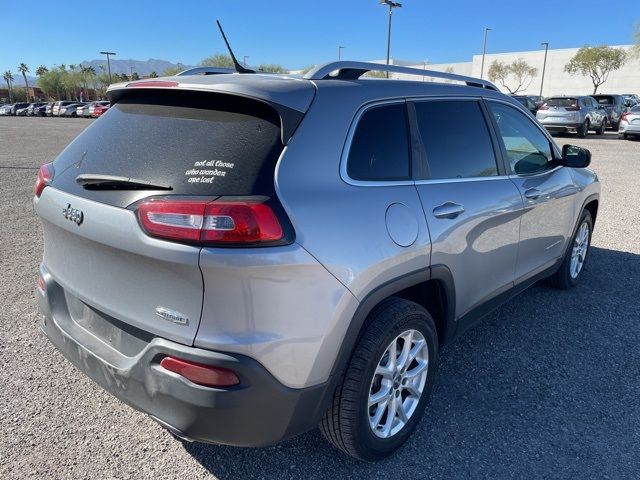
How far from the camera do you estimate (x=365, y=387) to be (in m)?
2.21

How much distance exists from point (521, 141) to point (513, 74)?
75594mm

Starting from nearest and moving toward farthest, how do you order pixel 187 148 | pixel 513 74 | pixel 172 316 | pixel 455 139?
pixel 172 316 → pixel 187 148 → pixel 455 139 → pixel 513 74

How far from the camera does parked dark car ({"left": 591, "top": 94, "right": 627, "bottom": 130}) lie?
80.0 feet

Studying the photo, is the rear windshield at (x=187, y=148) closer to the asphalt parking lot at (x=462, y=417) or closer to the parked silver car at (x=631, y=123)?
the asphalt parking lot at (x=462, y=417)

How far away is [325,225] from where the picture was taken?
196 centimetres

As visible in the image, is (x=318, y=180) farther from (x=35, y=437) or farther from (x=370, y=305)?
(x=35, y=437)

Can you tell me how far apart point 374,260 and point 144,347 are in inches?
38.7

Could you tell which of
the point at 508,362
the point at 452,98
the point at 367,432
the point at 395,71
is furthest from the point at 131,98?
the point at 508,362

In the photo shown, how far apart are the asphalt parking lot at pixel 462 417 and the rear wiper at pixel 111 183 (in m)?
1.30

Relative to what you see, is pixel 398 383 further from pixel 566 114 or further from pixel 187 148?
pixel 566 114

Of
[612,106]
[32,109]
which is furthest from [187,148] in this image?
[32,109]

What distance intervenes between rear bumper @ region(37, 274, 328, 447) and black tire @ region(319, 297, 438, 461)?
14 centimetres

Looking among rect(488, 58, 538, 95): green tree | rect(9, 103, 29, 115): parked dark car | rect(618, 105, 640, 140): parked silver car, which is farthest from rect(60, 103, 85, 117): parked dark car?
rect(488, 58, 538, 95): green tree

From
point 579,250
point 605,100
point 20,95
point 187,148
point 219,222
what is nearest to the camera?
point 219,222
